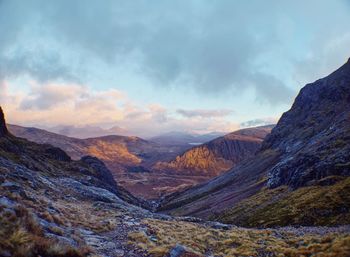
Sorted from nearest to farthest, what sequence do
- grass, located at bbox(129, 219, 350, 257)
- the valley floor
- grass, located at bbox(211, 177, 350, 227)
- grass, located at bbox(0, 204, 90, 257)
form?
grass, located at bbox(0, 204, 90, 257) < the valley floor < grass, located at bbox(129, 219, 350, 257) < grass, located at bbox(211, 177, 350, 227)

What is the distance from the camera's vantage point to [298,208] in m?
71.4

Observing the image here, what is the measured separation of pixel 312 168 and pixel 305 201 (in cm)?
2370

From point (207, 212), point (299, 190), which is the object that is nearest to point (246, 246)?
point (299, 190)

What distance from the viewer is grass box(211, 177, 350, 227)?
59.2m

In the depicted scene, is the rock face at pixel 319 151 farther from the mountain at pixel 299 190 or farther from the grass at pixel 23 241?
the grass at pixel 23 241

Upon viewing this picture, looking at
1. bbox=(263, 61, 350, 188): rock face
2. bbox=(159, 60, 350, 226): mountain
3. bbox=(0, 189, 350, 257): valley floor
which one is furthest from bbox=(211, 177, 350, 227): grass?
bbox=(0, 189, 350, 257): valley floor

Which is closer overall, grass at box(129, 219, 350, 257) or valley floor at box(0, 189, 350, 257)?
valley floor at box(0, 189, 350, 257)

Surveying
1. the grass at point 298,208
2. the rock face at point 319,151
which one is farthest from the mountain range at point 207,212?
the rock face at point 319,151

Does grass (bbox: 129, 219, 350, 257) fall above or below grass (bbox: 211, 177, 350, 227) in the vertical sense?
above

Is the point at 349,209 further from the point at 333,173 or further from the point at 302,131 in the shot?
the point at 302,131

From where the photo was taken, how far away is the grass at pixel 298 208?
2333 inches

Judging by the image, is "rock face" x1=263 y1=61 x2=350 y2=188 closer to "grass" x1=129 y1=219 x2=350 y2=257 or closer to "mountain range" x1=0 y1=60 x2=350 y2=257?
"mountain range" x1=0 y1=60 x2=350 y2=257

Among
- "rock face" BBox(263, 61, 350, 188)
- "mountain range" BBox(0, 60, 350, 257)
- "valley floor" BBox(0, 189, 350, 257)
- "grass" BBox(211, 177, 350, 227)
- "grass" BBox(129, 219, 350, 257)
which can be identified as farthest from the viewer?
"rock face" BBox(263, 61, 350, 188)

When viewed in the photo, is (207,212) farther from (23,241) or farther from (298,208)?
(23,241)
